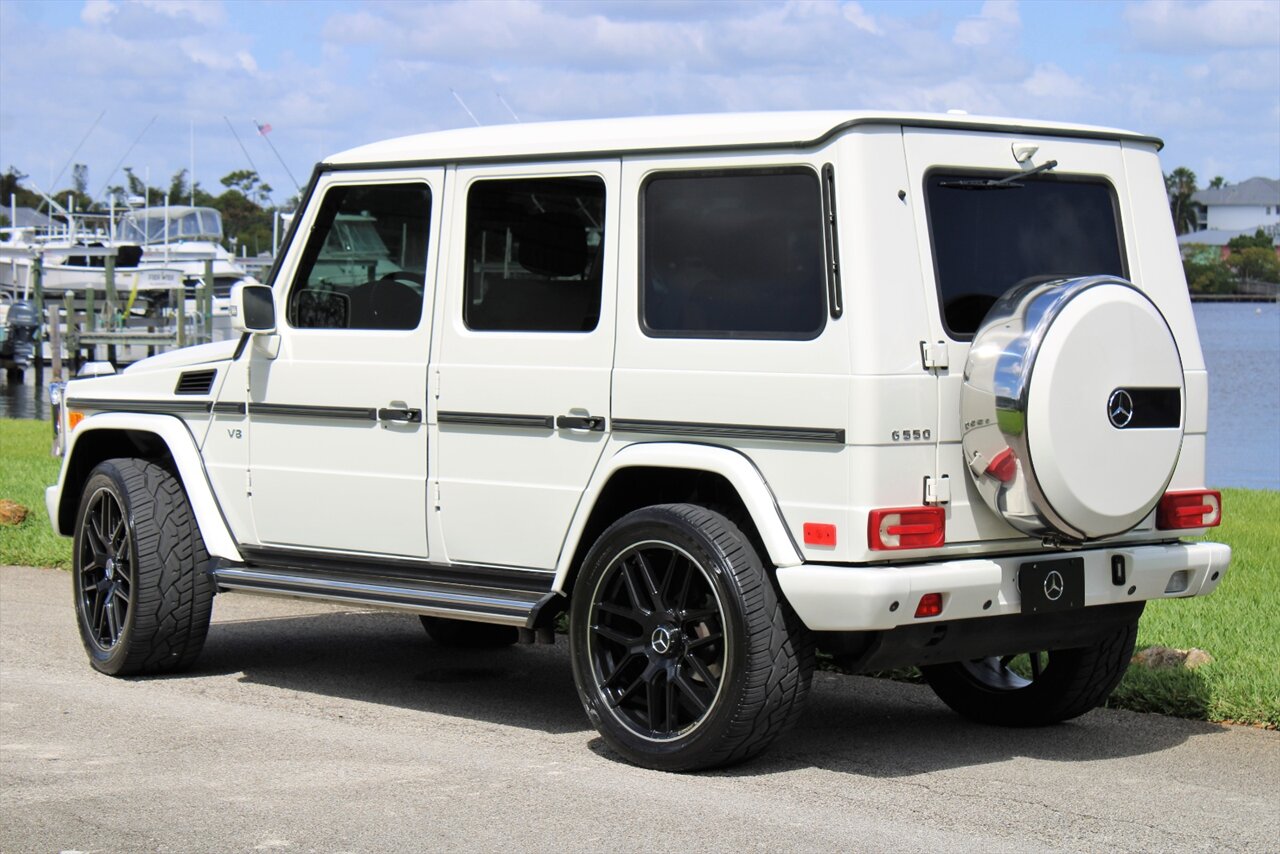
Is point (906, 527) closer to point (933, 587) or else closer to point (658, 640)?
point (933, 587)

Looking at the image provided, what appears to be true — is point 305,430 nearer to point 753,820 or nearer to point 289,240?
point 289,240

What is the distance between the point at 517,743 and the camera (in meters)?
7.26

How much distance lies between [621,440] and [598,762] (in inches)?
46.2

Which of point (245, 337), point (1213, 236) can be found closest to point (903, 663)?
point (245, 337)

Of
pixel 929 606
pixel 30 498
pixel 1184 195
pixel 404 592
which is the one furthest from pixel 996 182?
pixel 1184 195

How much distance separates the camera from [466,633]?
962 cm

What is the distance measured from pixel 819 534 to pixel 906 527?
287mm

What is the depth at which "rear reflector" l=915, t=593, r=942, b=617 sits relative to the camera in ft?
20.5

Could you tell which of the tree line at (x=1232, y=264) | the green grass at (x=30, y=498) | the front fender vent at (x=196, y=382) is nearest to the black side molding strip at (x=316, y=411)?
the front fender vent at (x=196, y=382)

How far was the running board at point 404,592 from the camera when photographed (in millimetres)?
7203

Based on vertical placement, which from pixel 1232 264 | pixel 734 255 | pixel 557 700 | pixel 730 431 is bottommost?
pixel 557 700

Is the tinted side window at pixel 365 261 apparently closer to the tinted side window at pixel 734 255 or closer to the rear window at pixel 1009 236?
the tinted side window at pixel 734 255

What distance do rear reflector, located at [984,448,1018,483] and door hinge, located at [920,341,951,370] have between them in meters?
0.35

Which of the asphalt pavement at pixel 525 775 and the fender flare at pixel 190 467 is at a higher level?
the fender flare at pixel 190 467
